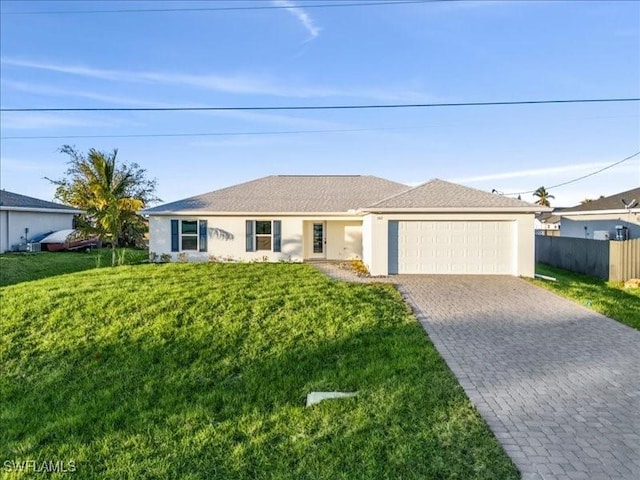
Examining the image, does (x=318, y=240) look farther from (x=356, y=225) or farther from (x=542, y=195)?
(x=542, y=195)

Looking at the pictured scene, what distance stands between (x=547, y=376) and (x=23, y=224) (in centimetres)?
2914

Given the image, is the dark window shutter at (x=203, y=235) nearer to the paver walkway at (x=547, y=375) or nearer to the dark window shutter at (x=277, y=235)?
the dark window shutter at (x=277, y=235)

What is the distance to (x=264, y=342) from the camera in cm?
753

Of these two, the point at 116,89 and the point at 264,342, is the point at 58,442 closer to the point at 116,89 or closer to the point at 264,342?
the point at 264,342

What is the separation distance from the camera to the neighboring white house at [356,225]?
1461 cm

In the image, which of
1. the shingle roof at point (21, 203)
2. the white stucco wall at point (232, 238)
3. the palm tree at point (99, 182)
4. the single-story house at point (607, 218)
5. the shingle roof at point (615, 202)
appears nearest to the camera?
the white stucco wall at point (232, 238)

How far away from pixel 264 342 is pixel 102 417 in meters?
3.00

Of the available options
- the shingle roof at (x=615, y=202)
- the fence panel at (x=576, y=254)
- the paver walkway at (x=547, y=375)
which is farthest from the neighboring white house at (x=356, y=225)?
the shingle roof at (x=615, y=202)

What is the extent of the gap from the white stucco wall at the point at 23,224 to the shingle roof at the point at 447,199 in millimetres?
22153

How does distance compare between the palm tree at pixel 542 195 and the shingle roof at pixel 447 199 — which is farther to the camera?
the palm tree at pixel 542 195

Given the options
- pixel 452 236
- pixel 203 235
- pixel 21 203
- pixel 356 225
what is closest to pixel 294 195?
pixel 356 225

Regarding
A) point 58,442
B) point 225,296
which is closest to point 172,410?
point 58,442

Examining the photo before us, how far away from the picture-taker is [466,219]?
14664 mm

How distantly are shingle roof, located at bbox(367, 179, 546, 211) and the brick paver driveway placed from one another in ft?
14.3
